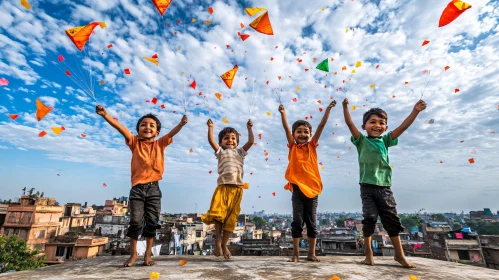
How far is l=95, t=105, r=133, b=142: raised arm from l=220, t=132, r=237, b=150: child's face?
153cm

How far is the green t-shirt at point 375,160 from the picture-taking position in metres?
3.60

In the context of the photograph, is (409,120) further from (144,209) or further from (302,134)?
(144,209)

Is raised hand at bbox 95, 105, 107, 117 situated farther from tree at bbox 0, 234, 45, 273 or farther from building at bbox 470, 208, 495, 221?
building at bbox 470, 208, 495, 221

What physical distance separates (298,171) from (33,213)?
120 feet

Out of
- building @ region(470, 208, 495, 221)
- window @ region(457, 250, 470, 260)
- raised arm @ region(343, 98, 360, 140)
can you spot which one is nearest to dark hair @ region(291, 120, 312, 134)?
raised arm @ region(343, 98, 360, 140)

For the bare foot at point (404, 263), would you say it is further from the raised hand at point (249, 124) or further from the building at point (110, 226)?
the building at point (110, 226)

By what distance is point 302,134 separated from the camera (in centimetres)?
428

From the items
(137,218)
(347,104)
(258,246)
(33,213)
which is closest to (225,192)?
→ (137,218)

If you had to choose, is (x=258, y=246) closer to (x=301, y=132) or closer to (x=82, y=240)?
(x=82, y=240)

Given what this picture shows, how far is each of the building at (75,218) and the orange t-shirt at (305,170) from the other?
4211 cm

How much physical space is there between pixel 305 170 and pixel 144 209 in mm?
Answer: 2524

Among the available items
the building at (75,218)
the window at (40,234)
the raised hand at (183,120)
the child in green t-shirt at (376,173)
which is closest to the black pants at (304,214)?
the child in green t-shirt at (376,173)

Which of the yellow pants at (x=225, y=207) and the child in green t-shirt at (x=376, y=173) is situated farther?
the yellow pants at (x=225, y=207)

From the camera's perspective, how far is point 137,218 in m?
3.33
